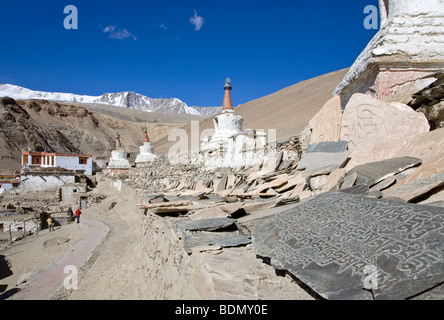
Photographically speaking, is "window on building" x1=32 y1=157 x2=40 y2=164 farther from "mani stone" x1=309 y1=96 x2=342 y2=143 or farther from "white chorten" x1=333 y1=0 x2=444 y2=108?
"white chorten" x1=333 y1=0 x2=444 y2=108

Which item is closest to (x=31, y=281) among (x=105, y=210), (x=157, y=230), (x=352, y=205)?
(x=157, y=230)

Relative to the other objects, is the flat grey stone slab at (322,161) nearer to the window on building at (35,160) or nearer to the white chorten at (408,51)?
the white chorten at (408,51)

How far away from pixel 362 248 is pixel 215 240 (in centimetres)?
129

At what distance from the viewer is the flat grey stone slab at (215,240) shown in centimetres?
248

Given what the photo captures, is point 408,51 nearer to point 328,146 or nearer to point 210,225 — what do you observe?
point 328,146

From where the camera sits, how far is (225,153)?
358 inches

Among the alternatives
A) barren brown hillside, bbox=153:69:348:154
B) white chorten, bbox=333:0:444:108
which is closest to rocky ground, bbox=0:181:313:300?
white chorten, bbox=333:0:444:108

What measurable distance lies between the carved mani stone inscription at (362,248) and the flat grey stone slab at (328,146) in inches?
83.6

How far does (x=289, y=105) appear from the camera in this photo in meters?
43.1

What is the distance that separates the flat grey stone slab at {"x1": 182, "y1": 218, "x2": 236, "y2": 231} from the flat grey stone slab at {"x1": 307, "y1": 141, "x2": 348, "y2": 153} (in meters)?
2.32
